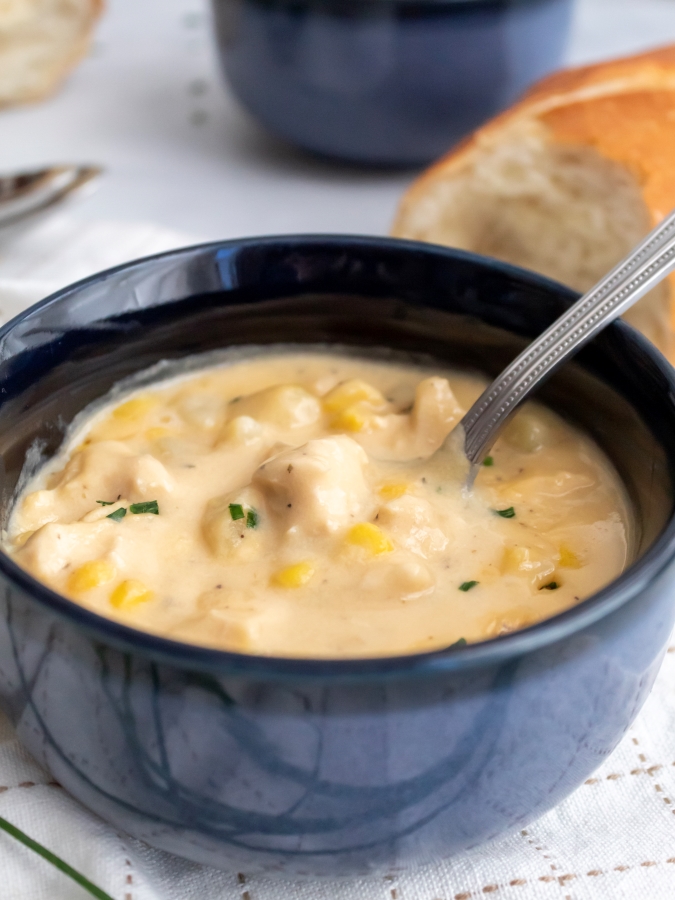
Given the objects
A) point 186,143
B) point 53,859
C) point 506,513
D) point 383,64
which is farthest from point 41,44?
point 53,859

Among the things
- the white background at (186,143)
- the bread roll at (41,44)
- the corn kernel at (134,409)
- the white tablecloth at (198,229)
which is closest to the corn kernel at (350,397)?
the corn kernel at (134,409)

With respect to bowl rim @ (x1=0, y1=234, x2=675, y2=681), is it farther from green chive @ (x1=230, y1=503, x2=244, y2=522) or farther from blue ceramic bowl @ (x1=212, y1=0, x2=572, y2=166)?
blue ceramic bowl @ (x1=212, y1=0, x2=572, y2=166)

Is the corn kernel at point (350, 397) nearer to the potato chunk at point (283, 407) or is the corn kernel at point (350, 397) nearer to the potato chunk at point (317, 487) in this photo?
the potato chunk at point (283, 407)

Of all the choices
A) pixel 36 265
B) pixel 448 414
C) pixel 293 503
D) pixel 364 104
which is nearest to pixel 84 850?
pixel 293 503

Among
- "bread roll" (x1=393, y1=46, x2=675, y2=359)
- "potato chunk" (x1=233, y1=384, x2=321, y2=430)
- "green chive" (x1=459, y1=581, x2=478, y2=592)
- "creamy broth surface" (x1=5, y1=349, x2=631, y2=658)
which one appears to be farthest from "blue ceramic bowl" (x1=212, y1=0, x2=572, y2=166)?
"green chive" (x1=459, y1=581, x2=478, y2=592)

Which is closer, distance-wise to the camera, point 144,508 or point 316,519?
point 316,519

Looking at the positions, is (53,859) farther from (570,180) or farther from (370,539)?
(570,180)

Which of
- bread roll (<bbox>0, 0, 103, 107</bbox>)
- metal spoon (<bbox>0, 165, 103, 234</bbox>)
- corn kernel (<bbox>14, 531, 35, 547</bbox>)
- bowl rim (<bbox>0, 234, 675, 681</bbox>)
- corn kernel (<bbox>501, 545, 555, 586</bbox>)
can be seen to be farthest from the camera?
bread roll (<bbox>0, 0, 103, 107</bbox>)
